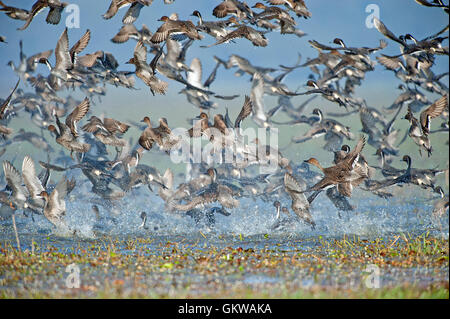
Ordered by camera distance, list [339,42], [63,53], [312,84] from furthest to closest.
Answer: [312,84]
[339,42]
[63,53]

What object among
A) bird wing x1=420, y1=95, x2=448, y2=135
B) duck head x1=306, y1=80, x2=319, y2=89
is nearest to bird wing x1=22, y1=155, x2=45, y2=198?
duck head x1=306, y1=80, x2=319, y2=89

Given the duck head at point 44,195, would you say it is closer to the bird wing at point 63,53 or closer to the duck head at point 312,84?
the bird wing at point 63,53

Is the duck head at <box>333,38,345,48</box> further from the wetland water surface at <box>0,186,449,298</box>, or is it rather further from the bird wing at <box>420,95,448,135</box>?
the wetland water surface at <box>0,186,449,298</box>

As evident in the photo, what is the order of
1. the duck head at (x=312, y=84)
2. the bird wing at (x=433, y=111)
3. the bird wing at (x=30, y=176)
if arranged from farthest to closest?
the duck head at (x=312, y=84) → the bird wing at (x=30, y=176) → the bird wing at (x=433, y=111)

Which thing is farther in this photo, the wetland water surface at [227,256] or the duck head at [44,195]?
the duck head at [44,195]

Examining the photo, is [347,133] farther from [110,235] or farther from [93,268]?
[93,268]

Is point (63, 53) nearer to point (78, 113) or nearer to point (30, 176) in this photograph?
point (78, 113)

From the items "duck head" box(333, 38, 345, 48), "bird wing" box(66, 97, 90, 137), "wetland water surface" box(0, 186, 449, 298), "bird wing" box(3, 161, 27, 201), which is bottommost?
"wetland water surface" box(0, 186, 449, 298)

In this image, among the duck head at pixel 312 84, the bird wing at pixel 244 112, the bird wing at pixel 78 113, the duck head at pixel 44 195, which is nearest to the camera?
the bird wing at pixel 78 113

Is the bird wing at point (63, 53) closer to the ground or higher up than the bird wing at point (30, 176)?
higher up

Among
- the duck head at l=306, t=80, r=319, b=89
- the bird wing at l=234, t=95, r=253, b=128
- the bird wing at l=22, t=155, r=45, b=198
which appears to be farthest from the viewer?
the duck head at l=306, t=80, r=319, b=89

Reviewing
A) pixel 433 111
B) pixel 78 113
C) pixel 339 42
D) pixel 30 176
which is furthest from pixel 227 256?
pixel 339 42

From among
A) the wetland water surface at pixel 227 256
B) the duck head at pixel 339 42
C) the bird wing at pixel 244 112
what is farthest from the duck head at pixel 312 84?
the wetland water surface at pixel 227 256
